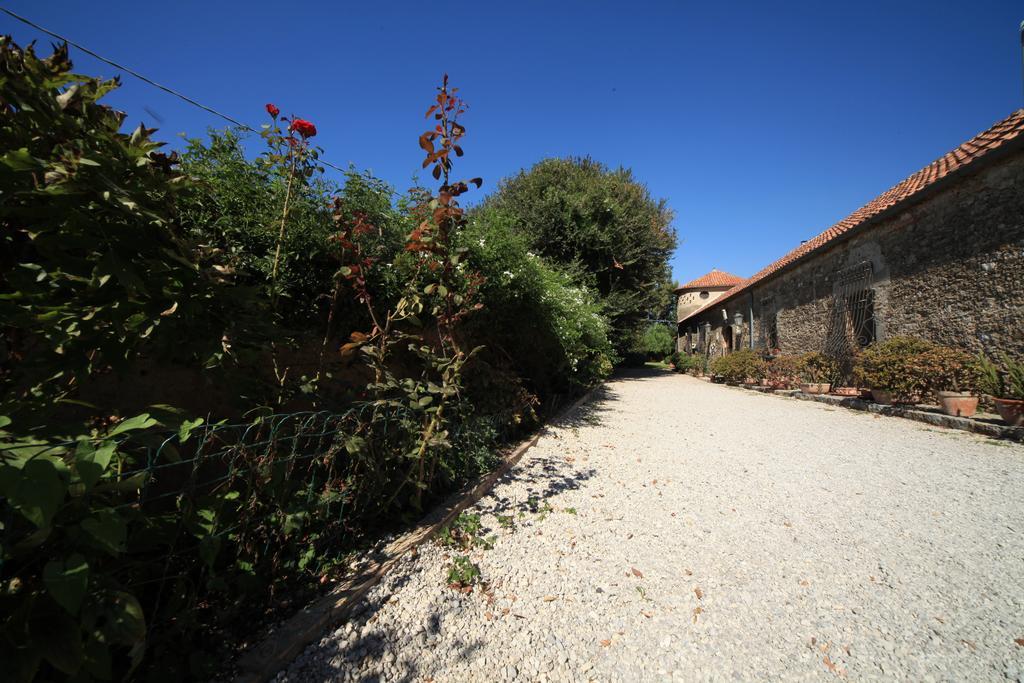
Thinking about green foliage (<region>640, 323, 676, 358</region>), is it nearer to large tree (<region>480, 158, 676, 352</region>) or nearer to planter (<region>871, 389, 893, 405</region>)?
large tree (<region>480, 158, 676, 352</region>)

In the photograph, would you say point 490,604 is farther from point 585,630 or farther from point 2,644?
point 2,644

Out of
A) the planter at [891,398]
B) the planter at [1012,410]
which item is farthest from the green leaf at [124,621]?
the planter at [891,398]

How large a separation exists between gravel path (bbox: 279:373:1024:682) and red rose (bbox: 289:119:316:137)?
8.51 ft

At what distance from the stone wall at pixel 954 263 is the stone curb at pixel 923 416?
1.93m

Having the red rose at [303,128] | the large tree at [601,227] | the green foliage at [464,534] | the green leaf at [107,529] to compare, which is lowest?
the green foliage at [464,534]

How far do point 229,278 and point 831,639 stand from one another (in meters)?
3.23

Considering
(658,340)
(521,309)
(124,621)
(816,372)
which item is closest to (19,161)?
(124,621)

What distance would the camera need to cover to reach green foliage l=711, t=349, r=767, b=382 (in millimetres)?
12755

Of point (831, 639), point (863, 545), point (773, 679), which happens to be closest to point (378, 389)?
point (773, 679)

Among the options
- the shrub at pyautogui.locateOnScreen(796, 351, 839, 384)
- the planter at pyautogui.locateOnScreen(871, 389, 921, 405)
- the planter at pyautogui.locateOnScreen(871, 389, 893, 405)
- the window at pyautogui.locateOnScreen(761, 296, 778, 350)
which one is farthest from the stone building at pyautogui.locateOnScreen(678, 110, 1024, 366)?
the planter at pyautogui.locateOnScreen(871, 389, 893, 405)

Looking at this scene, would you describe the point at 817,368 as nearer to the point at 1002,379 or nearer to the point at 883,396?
the point at 883,396

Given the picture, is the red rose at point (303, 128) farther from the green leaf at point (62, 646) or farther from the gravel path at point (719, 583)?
the gravel path at point (719, 583)

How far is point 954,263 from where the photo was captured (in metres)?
7.70

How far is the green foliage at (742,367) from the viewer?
41.8 ft
